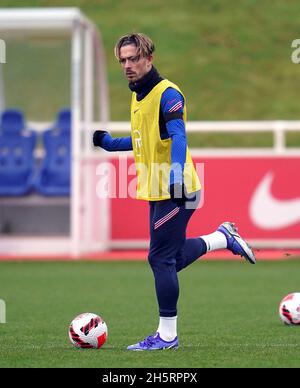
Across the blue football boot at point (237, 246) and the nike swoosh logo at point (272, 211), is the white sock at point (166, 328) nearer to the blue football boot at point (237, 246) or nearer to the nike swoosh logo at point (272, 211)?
the blue football boot at point (237, 246)

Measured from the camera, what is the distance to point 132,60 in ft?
25.3

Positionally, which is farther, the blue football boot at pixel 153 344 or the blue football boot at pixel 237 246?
→ the blue football boot at pixel 237 246

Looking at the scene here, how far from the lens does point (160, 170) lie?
783 cm

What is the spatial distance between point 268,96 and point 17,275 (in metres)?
18.1

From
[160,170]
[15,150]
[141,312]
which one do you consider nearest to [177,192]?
[160,170]

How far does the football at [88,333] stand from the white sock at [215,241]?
1.05 metres

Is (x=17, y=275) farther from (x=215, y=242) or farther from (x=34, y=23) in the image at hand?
(x=215, y=242)

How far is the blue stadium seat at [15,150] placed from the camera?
18.6m

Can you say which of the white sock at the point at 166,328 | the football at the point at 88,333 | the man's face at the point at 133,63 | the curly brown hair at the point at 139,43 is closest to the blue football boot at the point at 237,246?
the white sock at the point at 166,328

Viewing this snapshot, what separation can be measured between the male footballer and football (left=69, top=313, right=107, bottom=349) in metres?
0.26

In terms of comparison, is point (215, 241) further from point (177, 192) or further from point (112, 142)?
point (112, 142)

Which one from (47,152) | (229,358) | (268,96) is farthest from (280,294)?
(268,96)

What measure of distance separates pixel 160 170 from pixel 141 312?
3.08m

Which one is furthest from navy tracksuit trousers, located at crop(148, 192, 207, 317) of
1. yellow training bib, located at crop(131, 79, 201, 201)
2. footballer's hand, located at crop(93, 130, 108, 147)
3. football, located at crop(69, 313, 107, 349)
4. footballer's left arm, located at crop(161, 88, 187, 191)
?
footballer's hand, located at crop(93, 130, 108, 147)
